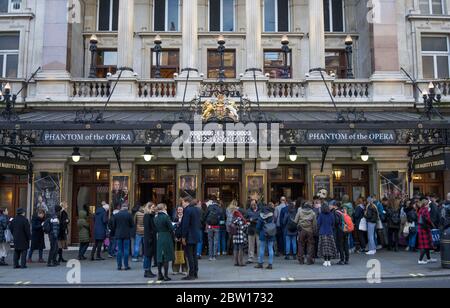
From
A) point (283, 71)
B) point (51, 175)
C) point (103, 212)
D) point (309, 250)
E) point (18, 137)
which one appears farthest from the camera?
point (283, 71)

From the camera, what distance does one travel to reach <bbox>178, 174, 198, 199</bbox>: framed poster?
19328mm

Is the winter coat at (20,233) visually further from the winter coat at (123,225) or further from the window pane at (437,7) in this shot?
the window pane at (437,7)

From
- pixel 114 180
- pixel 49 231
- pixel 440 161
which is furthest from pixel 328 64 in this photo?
pixel 49 231

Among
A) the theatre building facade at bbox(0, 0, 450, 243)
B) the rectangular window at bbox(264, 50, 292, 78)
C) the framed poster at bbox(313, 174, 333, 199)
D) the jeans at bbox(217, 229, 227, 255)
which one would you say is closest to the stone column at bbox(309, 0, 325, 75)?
the theatre building facade at bbox(0, 0, 450, 243)

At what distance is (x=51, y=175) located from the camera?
63.0 feet

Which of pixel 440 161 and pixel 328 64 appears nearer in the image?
pixel 440 161

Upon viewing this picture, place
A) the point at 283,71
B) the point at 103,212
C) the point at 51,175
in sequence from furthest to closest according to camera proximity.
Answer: the point at 283,71 < the point at 51,175 < the point at 103,212

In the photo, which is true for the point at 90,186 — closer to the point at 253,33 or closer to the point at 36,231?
the point at 36,231

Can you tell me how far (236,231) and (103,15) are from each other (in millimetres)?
14334

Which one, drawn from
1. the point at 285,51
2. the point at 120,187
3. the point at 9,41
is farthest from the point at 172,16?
the point at 120,187

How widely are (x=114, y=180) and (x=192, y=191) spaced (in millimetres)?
3273

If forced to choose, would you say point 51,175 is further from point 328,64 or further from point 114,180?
point 328,64

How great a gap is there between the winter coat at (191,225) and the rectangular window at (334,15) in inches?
585
